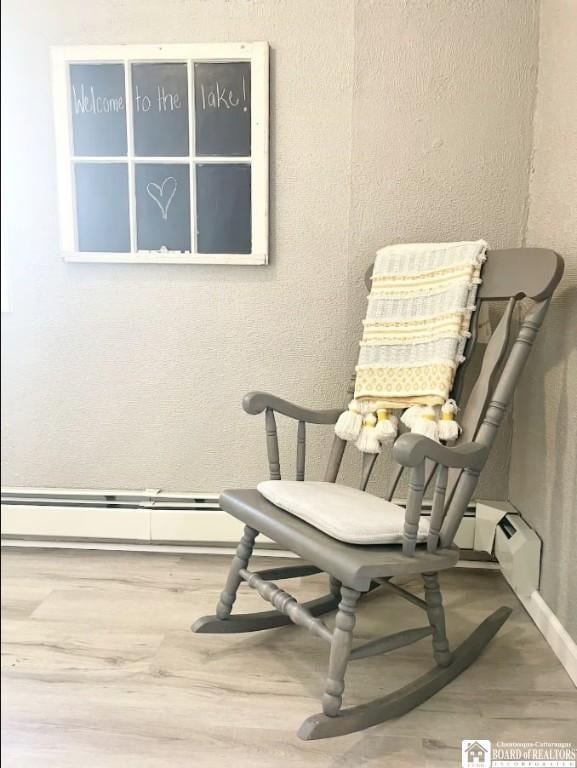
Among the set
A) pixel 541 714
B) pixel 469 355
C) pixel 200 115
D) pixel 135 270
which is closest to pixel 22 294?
pixel 135 270

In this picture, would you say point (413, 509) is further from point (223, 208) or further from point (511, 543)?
point (223, 208)

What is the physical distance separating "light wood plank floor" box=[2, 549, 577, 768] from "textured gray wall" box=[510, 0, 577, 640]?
0.23 metres

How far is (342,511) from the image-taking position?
4.78ft

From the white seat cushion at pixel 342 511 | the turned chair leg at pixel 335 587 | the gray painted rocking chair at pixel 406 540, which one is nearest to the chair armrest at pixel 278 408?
the gray painted rocking chair at pixel 406 540

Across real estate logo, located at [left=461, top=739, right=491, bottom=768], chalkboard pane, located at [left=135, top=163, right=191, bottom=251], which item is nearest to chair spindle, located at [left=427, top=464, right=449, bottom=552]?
real estate logo, located at [left=461, top=739, right=491, bottom=768]

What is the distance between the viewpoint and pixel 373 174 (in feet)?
6.55

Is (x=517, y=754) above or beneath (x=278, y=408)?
beneath

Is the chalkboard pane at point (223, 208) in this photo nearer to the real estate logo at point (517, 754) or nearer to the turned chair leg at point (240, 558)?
the turned chair leg at point (240, 558)

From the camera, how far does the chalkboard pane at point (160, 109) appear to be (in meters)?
2.00

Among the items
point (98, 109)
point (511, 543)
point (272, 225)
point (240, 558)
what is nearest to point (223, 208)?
point (272, 225)

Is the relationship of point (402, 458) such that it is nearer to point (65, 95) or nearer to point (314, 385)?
point (314, 385)

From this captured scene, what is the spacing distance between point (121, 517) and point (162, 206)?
100 centimetres

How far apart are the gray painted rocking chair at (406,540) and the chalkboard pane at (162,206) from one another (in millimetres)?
673

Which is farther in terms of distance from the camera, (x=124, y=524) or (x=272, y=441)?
(x=124, y=524)
